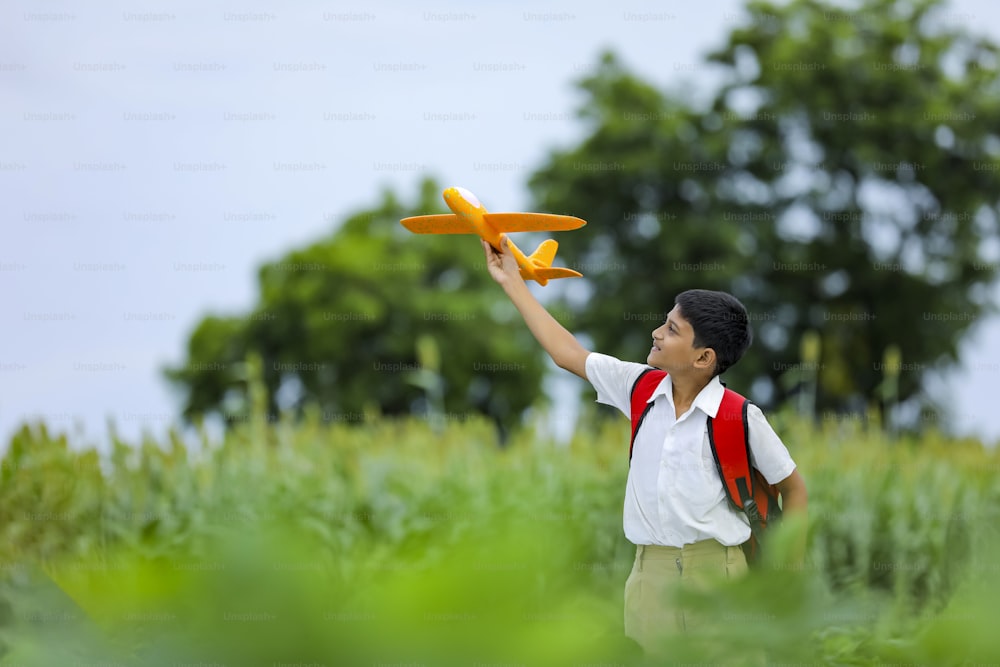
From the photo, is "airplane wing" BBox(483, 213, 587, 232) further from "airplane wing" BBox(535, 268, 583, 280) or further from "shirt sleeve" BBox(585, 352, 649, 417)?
"shirt sleeve" BBox(585, 352, 649, 417)

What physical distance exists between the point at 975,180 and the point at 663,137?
724 centimetres

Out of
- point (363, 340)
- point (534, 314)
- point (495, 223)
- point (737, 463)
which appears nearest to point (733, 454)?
point (737, 463)

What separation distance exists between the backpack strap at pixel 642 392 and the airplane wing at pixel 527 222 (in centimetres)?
47

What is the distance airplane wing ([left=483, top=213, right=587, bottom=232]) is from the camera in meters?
2.88

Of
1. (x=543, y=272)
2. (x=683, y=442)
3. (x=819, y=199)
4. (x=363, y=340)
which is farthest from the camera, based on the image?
(x=363, y=340)

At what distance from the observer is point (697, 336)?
2961 mm

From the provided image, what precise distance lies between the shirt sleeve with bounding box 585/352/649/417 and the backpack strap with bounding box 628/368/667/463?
0.02 meters

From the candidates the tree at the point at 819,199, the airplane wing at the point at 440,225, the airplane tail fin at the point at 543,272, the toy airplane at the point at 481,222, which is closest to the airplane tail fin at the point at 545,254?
the airplane tail fin at the point at 543,272

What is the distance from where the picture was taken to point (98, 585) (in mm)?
588

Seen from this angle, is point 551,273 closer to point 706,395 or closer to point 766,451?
point 706,395

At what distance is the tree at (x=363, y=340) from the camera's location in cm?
3453

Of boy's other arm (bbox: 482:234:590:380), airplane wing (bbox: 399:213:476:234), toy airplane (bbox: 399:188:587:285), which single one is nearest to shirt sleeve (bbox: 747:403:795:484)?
boy's other arm (bbox: 482:234:590:380)

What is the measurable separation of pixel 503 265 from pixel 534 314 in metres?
0.15

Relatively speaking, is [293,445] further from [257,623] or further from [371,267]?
[371,267]
